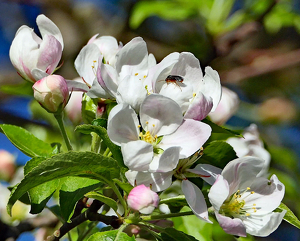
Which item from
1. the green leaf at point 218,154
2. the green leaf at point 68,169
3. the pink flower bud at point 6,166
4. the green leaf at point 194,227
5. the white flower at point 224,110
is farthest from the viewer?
the pink flower bud at point 6,166

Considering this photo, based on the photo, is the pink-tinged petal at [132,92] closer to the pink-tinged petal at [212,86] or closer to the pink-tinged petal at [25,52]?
the pink-tinged petal at [212,86]

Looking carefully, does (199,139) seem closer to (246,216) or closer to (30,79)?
(246,216)

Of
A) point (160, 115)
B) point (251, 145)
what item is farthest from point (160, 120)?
point (251, 145)

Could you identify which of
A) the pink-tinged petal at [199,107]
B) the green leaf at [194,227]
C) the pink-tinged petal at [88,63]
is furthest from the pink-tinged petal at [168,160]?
the green leaf at [194,227]

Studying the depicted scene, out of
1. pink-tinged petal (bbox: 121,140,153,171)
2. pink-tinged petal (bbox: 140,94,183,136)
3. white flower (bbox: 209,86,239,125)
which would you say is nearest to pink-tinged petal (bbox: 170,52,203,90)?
pink-tinged petal (bbox: 140,94,183,136)

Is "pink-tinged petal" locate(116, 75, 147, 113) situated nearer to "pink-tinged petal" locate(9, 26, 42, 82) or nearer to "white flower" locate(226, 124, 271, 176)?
"pink-tinged petal" locate(9, 26, 42, 82)

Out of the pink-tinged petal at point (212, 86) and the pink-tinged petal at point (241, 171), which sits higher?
the pink-tinged petal at point (212, 86)

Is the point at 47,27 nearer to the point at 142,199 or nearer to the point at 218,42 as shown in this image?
the point at 142,199
